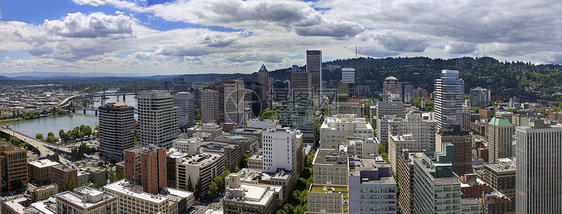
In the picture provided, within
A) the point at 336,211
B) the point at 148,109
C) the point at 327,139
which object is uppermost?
the point at 148,109

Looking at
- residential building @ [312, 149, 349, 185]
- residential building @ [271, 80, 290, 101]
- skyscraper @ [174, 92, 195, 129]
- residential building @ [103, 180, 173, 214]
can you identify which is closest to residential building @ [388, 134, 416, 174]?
residential building @ [312, 149, 349, 185]

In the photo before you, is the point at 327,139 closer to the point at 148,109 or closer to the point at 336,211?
the point at 336,211

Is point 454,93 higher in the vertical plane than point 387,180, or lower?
higher

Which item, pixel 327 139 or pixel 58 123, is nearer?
pixel 327 139

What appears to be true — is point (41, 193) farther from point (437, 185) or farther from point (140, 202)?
point (437, 185)

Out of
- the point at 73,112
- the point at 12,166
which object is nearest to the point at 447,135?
the point at 12,166

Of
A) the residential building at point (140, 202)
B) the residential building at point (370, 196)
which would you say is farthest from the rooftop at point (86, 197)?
the residential building at point (370, 196)

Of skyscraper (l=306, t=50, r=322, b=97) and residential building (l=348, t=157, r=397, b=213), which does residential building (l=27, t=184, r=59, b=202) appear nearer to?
residential building (l=348, t=157, r=397, b=213)

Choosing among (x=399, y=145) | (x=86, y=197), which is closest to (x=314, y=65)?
(x=399, y=145)
